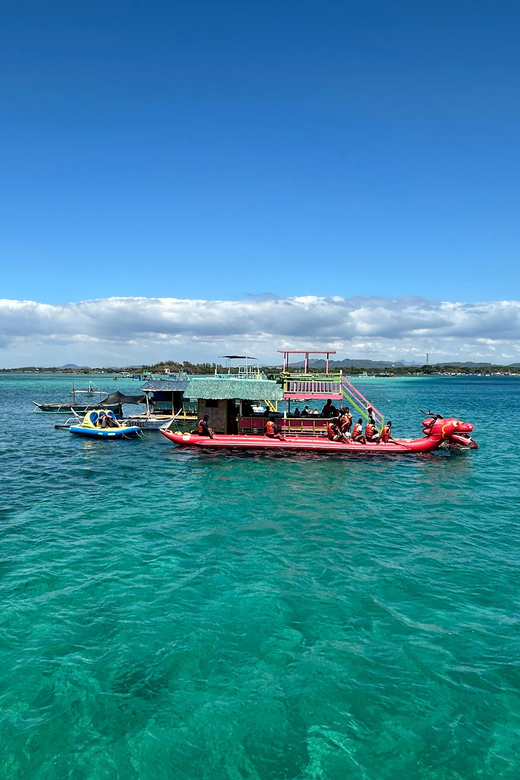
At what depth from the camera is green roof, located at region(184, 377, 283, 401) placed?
28.0m

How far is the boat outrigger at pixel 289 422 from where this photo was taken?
27703 millimetres

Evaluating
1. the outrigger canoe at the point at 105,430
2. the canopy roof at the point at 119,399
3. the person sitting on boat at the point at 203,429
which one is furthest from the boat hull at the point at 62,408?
the person sitting on boat at the point at 203,429

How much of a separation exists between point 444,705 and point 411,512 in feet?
33.7

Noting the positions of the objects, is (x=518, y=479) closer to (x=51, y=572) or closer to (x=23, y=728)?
(x=51, y=572)

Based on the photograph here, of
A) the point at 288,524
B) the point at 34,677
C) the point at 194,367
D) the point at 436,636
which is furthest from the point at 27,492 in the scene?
the point at 194,367

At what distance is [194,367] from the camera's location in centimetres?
18962

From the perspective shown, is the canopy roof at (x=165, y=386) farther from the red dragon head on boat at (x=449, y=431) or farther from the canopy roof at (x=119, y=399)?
the red dragon head on boat at (x=449, y=431)

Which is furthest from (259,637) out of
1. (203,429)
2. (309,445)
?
(203,429)

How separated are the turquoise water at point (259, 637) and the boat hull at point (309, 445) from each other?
8.21m

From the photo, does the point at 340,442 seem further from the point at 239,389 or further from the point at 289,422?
the point at 239,389

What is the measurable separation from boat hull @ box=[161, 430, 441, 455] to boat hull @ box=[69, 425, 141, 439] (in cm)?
786

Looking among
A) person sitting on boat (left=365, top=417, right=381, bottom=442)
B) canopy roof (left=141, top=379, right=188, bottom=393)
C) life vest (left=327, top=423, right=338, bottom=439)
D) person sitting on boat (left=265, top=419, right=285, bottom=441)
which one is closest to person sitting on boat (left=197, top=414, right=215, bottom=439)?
person sitting on boat (left=265, top=419, right=285, bottom=441)

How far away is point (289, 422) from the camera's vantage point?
29.5m

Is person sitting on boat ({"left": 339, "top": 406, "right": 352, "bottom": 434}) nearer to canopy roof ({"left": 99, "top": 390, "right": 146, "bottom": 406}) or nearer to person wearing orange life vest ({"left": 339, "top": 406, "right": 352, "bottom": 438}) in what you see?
person wearing orange life vest ({"left": 339, "top": 406, "right": 352, "bottom": 438})
